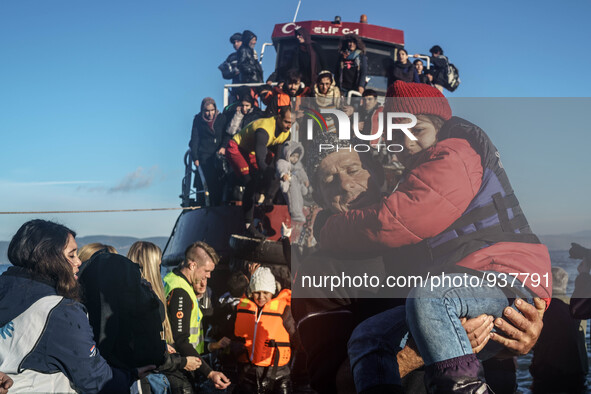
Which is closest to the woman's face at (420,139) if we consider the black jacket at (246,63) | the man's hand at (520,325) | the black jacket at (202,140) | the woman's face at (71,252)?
the man's hand at (520,325)

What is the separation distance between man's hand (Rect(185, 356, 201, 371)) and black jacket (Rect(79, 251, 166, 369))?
70 centimetres

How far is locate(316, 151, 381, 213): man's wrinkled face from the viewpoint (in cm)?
369

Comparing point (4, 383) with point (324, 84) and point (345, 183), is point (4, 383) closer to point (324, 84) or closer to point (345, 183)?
point (345, 183)

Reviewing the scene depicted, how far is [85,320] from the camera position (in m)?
2.96

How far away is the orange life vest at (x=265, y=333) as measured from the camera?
6199 millimetres

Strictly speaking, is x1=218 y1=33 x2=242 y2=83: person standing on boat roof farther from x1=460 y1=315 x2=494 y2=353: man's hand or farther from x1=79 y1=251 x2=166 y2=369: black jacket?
x1=460 y1=315 x2=494 y2=353: man's hand

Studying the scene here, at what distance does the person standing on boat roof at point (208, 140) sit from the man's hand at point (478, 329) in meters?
7.65

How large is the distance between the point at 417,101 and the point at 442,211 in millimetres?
659

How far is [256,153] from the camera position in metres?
7.12

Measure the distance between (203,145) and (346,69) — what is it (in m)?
3.05

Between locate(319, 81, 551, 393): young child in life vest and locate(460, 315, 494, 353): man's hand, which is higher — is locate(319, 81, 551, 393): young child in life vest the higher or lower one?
the higher one

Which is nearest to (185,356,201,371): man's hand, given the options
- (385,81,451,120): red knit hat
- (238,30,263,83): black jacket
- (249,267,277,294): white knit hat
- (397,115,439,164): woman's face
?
(249,267,277,294): white knit hat

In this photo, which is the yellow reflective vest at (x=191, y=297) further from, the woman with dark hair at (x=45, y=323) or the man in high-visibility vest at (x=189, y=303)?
the woman with dark hair at (x=45, y=323)

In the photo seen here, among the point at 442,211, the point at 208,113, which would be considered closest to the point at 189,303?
the point at 442,211
